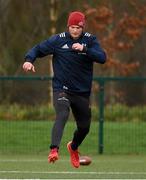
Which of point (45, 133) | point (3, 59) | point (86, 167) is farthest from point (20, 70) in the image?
point (86, 167)

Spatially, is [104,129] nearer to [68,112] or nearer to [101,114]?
[101,114]

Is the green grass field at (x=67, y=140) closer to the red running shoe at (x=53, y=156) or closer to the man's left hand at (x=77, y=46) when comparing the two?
the red running shoe at (x=53, y=156)

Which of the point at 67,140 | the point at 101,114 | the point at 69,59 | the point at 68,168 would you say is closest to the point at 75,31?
the point at 69,59

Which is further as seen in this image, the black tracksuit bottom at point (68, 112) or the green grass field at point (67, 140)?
the green grass field at point (67, 140)

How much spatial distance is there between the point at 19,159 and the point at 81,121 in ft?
12.3

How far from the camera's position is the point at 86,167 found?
14016 mm

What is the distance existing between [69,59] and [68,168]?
2.45 meters

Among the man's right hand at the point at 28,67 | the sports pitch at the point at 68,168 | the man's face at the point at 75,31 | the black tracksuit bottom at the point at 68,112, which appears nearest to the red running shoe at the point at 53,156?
the black tracksuit bottom at the point at 68,112

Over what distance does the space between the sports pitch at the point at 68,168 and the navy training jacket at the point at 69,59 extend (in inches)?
50.1

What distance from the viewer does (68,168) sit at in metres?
13.8

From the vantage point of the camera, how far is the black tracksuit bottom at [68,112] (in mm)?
11773

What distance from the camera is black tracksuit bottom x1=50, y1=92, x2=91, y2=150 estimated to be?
11773 millimetres

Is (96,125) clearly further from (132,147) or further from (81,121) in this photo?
(81,121)

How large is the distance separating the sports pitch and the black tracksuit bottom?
57 centimetres
